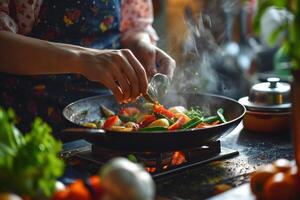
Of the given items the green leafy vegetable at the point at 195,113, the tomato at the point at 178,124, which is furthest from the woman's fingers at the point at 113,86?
the green leafy vegetable at the point at 195,113

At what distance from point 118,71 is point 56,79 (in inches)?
23.3

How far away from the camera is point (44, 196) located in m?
1.18

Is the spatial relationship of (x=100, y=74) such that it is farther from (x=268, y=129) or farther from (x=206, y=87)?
(x=206, y=87)

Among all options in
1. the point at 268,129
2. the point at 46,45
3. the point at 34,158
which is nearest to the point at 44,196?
the point at 34,158

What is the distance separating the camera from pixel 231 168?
5.54 feet

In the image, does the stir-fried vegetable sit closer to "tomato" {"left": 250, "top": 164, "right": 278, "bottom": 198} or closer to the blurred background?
"tomato" {"left": 250, "top": 164, "right": 278, "bottom": 198}

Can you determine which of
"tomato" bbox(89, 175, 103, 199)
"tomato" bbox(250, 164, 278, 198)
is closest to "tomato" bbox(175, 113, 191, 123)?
"tomato" bbox(250, 164, 278, 198)

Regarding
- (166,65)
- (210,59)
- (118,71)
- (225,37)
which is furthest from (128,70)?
(225,37)

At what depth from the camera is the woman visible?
1.85m

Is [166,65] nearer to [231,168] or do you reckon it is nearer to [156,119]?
[156,119]

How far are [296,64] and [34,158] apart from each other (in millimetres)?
661

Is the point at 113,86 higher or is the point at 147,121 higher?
the point at 113,86

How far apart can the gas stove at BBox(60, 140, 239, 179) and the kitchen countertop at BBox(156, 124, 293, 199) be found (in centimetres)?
3

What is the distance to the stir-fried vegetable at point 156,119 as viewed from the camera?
6.18 feet
